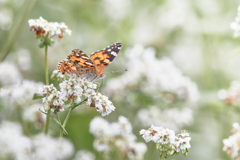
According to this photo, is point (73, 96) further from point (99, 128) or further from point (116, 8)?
point (116, 8)

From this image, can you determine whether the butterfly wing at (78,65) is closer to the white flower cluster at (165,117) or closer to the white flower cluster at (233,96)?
the white flower cluster at (165,117)

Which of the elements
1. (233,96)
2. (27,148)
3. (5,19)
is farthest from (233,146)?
(5,19)

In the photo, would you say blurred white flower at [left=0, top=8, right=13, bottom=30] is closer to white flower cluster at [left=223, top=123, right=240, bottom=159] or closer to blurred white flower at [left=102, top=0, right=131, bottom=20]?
blurred white flower at [left=102, top=0, right=131, bottom=20]

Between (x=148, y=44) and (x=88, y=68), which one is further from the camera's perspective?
(x=148, y=44)

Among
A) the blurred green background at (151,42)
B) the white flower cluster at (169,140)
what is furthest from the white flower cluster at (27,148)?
the white flower cluster at (169,140)

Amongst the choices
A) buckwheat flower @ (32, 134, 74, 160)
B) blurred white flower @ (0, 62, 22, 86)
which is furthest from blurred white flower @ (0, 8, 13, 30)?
buckwheat flower @ (32, 134, 74, 160)

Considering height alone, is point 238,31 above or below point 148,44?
below

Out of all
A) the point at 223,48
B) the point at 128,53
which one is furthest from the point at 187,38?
the point at 128,53

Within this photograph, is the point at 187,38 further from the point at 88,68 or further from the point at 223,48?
the point at 88,68

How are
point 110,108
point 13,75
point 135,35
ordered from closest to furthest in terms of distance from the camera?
point 110,108
point 13,75
point 135,35
